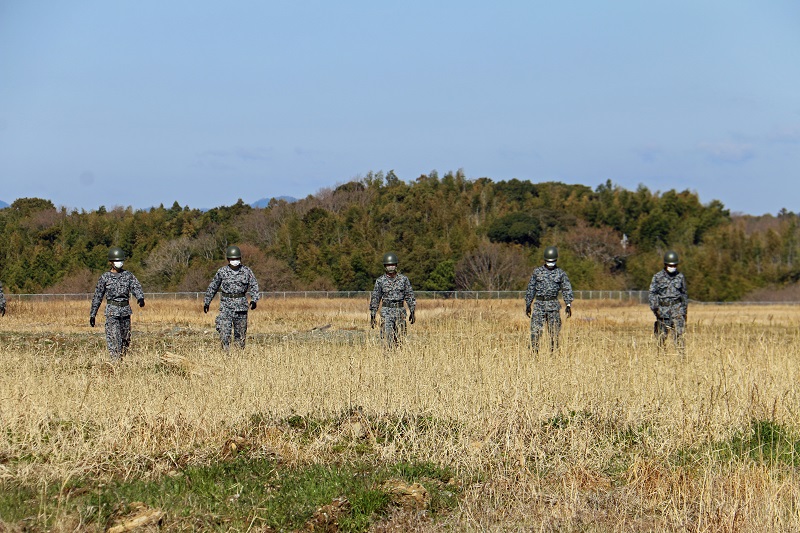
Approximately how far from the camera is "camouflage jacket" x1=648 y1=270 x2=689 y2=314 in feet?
48.1

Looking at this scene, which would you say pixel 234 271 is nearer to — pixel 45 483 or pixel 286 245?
pixel 45 483

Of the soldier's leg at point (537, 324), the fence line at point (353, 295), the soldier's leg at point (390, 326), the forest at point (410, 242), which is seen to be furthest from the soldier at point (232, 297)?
the forest at point (410, 242)

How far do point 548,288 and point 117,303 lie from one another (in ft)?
22.6

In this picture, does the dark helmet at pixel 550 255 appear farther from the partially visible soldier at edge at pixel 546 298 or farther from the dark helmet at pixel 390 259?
the dark helmet at pixel 390 259

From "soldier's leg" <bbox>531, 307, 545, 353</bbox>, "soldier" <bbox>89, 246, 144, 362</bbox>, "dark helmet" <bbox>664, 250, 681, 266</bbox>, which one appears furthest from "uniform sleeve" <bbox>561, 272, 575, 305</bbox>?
"soldier" <bbox>89, 246, 144, 362</bbox>

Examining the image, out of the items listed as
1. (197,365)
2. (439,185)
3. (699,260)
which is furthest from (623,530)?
(439,185)

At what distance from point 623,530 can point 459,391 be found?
3551mm

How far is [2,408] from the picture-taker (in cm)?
796

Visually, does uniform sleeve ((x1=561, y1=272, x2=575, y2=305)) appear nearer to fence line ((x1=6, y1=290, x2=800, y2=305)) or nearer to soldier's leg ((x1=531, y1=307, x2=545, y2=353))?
soldier's leg ((x1=531, y1=307, x2=545, y2=353))

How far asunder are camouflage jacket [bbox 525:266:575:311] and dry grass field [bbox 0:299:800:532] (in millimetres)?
2520

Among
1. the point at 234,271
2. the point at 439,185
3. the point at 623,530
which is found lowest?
the point at 623,530

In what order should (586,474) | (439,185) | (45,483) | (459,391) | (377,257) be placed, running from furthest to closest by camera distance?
(439,185)
(377,257)
(459,391)
(586,474)
(45,483)

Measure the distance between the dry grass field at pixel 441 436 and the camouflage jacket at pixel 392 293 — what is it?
2.87 m

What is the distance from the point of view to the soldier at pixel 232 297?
44.9 ft
